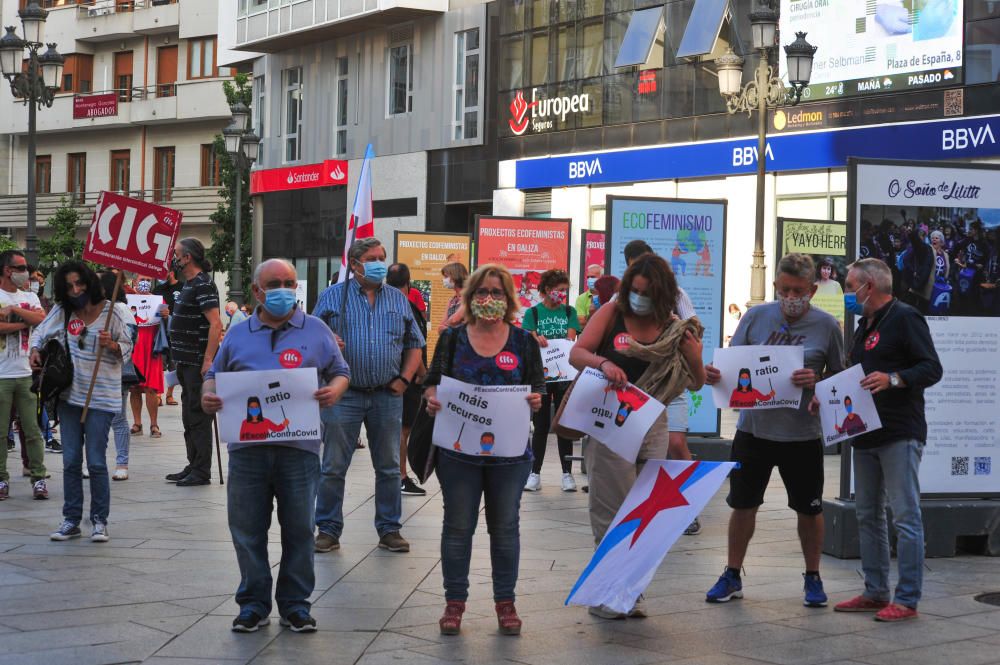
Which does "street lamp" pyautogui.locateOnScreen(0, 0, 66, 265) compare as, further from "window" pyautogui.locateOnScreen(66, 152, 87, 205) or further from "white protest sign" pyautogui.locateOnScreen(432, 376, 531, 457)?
"window" pyautogui.locateOnScreen(66, 152, 87, 205)

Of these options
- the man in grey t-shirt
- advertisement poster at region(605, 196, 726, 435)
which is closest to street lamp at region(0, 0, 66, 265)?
advertisement poster at region(605, 196, 726, 435)

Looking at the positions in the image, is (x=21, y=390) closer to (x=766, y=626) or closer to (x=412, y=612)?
(x=412, y=612)

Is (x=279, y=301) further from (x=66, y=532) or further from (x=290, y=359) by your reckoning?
(x=66, y=532)

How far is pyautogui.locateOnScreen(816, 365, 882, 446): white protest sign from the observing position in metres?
7.67

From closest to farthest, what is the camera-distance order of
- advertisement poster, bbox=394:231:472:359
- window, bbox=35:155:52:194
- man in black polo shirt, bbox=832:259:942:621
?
man in black polo shirt, bbox=832:259:942:621
advertisement poster, bbox=394:231:472:359
window, bbox=35:155:52:194

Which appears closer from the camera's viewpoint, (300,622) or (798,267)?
(300,622)

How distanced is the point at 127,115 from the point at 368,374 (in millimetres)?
51650

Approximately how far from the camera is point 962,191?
9680 millimetres

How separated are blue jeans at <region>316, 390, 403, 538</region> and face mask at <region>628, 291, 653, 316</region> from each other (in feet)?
8.17

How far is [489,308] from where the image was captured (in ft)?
24.0

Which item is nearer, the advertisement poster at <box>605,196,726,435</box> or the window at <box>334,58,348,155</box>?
the advertisement poster at <box>605,196,726,435</box>

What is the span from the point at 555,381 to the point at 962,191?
453 centimetres

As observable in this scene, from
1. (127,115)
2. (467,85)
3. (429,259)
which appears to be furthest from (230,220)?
(429,259)

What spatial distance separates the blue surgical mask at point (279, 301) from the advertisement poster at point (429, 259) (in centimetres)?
1349
